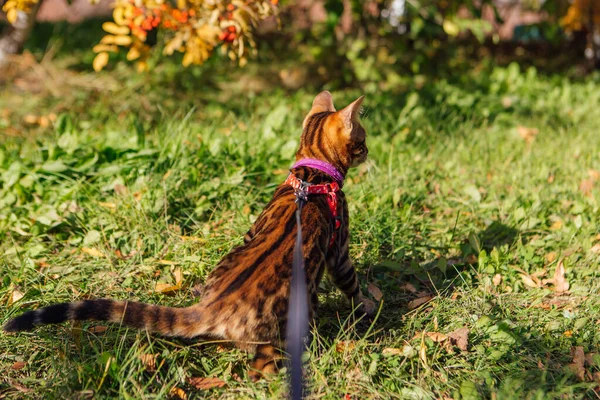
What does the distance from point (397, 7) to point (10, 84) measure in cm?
505

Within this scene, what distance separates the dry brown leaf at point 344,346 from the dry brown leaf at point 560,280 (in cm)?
144

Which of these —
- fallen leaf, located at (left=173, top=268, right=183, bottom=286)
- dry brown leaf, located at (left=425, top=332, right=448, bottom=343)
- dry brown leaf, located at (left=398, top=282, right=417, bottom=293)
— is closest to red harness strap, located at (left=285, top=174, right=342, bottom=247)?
dry brown leaf, located at (left=425, top=332, right=448, bottom=343)

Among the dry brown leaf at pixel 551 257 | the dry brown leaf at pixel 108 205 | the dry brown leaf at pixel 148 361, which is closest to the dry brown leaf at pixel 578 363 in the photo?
the dry brown leaf at pixel 551 257

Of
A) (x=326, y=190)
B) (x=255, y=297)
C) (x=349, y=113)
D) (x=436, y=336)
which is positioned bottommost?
(x=436, y=336)

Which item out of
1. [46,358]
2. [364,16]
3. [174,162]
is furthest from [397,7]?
[46,358]

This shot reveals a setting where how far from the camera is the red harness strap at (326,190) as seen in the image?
8.79 feet

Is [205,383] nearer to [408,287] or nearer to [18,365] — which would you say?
[18,365]

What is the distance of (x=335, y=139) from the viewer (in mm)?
2924

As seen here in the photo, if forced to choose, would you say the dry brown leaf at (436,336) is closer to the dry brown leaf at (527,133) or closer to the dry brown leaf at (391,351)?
the dry brown leaf at (391,351)

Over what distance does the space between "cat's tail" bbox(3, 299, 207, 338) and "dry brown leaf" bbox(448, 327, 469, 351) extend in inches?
49.8

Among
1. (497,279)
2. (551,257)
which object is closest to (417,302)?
(497,279)

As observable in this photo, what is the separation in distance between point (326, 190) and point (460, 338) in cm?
99

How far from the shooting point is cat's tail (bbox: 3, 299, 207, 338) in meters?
2.14

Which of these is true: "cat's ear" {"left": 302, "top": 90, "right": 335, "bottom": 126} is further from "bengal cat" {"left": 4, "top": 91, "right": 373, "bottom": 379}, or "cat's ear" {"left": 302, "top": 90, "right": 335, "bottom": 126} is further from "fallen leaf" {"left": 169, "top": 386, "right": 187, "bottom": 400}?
"fallen leaf" {"left": 169, "top": 386, "right": 187, "bottom": 400}
